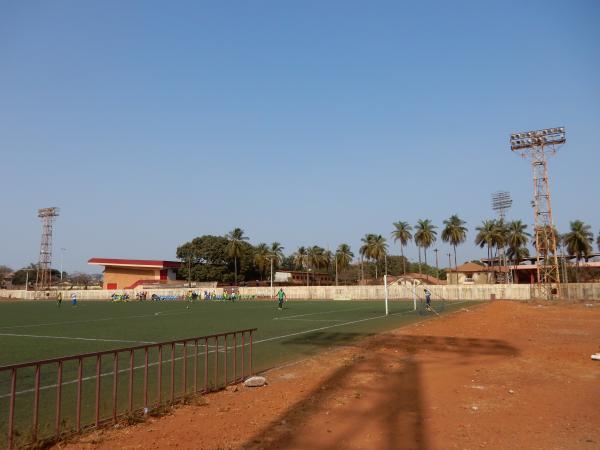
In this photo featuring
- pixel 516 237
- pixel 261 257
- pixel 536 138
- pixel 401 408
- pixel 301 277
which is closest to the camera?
pixel 401 408

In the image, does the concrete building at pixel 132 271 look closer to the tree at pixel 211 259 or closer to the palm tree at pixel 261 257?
the tree at pixel 211 259

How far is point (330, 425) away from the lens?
7.16m

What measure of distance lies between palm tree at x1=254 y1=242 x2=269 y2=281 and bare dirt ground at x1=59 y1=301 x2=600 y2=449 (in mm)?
92857

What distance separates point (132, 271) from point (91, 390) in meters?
101

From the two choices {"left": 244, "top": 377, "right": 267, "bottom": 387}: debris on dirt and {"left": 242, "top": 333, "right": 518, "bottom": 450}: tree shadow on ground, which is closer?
{"left": 242, "top": 333, "right": 518, "bottom": 450}: tree shadow on ground

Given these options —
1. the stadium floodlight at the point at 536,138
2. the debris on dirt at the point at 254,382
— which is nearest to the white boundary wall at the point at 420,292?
the stadium floodlight at the point at 536,138

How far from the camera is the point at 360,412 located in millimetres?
7922

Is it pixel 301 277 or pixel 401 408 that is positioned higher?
pixel 301 277

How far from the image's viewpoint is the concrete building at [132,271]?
102 meters

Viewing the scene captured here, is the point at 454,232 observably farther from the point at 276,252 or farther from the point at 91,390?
the point at 91,390

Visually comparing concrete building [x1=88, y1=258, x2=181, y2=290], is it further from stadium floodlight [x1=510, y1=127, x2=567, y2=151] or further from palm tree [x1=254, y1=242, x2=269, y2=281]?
stadium floodlight [x1=510, y1=127, x2=567, y2=151]

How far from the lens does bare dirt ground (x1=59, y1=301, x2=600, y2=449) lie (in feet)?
21.1

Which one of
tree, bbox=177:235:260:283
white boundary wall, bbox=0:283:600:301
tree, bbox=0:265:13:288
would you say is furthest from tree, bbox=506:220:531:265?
tree, bbox=0:265:13:288

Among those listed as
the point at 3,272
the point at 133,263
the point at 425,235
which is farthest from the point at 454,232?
the point at 3,272
